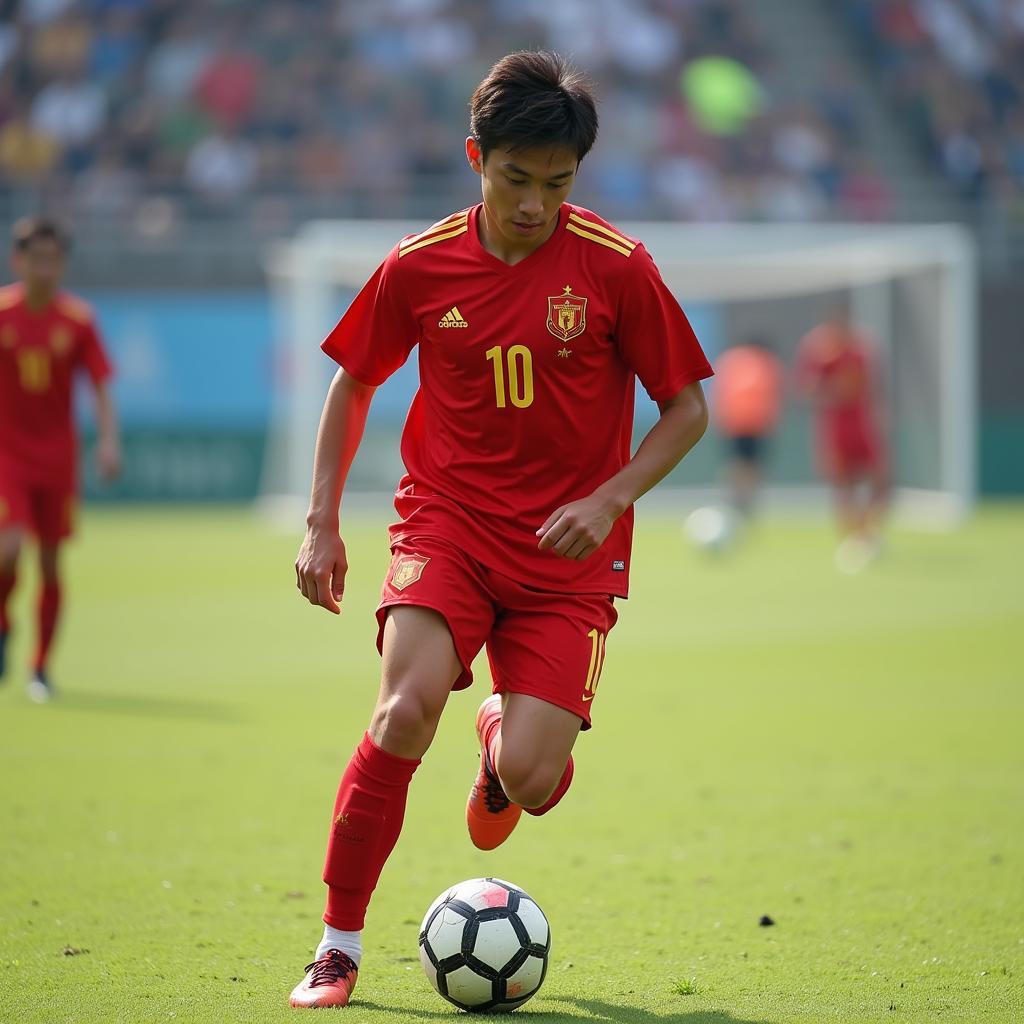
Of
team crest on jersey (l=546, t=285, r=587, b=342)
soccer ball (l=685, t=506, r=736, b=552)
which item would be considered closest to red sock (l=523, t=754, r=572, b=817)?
team crest on jersey (l=546, t=285, r=587, b=342)

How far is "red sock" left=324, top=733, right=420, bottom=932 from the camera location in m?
3.79

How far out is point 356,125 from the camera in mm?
23469

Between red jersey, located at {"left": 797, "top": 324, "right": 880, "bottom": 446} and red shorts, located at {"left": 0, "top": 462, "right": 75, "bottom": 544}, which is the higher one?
red jersey, located at {"left": 797, "top": 324, "right": 880, "bottom": 446}

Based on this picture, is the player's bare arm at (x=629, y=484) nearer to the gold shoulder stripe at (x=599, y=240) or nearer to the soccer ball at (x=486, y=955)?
the gold shoulder stripe at (x=599, y=240)

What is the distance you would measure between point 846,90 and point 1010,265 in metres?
4.90

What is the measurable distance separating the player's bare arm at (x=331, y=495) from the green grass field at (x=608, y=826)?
0.96 metres

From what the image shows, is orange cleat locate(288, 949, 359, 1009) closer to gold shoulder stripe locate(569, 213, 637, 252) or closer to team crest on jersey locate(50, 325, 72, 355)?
gold shoulder stripe locate(569, 213, 637, 252)

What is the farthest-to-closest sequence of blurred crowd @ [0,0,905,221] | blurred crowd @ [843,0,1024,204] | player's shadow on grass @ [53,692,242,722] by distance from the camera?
blurred crowd @ [843,0,1024,204] → blurred crowd @ [0,0,905,221] → player's shadow on grass @ [53,692,242,722]

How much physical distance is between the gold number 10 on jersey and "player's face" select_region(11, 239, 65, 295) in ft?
15.8

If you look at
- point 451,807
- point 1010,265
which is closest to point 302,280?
point 1010,265

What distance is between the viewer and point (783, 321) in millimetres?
21359

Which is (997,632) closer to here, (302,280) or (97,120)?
(302,280)

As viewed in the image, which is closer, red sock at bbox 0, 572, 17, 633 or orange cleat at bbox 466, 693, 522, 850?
orange cleat at bbox 466, 693, 522, 850

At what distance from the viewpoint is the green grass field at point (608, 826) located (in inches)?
153
